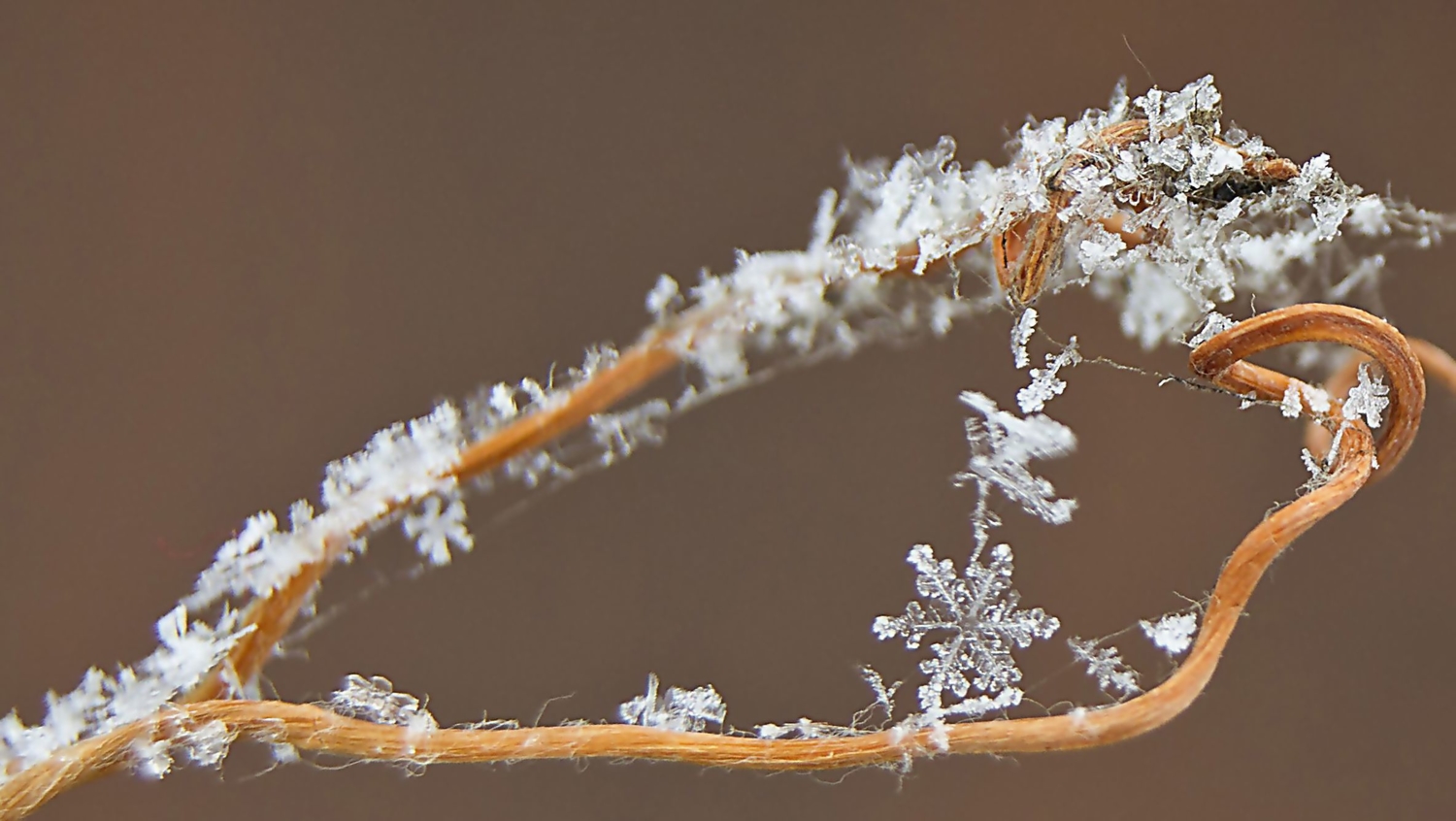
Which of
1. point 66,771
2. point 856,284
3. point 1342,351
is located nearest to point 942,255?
point 856,284

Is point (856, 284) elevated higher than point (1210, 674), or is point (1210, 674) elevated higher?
point (856, 284)

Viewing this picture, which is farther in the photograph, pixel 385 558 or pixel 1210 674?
pixel 385 558

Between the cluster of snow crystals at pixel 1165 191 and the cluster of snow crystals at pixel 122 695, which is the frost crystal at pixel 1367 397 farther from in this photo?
the cluster of snow crystals at pixel 122 695

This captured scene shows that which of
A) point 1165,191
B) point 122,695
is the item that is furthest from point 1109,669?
point 122,695

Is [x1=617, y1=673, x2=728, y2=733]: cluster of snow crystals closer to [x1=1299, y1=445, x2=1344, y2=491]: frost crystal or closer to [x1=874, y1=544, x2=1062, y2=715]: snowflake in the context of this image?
[x1=874, y1=544, x2=1062, y2=715]: snowflake

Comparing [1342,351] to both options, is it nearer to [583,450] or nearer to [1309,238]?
[1309,238]

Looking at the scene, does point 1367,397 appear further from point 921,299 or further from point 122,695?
point 122,695
